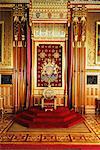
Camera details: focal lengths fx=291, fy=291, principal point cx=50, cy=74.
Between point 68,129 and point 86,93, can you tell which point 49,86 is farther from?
point 68,129

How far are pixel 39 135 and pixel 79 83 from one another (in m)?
3.19

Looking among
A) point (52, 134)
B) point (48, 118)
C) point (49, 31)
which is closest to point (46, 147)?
point (52, 134)

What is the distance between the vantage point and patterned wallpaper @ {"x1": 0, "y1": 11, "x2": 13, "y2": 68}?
9.23 metres

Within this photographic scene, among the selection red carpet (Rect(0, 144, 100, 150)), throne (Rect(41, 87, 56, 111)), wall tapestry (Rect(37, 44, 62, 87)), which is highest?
wall tapestry (Rect(37, 44, 62, 87))

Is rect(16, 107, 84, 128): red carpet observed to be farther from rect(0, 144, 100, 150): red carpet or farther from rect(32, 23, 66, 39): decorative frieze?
rect(32, 23, 66, 39): decorative frieze

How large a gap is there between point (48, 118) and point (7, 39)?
10.1 ft

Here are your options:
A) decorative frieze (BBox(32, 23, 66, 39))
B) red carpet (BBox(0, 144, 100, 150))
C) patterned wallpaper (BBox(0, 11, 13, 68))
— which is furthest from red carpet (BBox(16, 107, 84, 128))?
decorative frieze (BBox(32, 23, 66, 39))

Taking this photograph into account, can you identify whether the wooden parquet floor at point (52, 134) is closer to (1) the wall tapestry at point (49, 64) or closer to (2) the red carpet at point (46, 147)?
(2) the red carpet at point (46, 147)

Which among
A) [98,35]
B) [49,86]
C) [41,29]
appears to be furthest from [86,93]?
[41,29]

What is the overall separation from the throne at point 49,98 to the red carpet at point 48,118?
0.67 feet

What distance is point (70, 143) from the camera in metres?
5.81

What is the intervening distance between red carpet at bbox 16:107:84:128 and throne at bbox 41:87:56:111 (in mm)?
205

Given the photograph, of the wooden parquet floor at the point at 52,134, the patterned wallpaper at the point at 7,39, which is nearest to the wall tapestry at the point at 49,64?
the patterned wallpaper at the point at 7,39

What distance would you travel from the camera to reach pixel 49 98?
8711 millimetres
